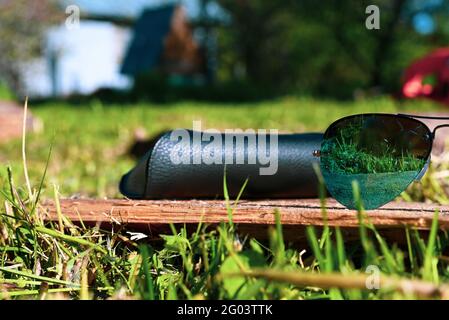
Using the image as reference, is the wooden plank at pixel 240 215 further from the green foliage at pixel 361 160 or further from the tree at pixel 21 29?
the tree at pixel 21 29

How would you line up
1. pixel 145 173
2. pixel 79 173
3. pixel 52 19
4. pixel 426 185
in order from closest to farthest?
pixel 145 173 → pixel 426 185 → pixel 79 173 → pixel 52 19

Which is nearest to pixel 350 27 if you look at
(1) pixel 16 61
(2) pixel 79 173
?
(1) pixel 16 61

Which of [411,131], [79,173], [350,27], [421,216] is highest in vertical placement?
[350,27]

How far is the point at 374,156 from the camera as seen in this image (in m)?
1.17

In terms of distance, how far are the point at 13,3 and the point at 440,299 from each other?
15768 millimetres

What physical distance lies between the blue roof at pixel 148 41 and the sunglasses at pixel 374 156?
535 inches

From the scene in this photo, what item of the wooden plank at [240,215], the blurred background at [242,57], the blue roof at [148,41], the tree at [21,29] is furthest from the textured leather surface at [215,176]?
the tree at [21,29]

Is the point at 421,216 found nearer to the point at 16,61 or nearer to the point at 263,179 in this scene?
the point at 263,179

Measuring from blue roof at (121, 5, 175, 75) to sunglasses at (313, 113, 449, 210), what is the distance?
13.6 meters

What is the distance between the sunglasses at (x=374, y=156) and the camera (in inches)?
44.8

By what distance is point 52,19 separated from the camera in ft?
54.5

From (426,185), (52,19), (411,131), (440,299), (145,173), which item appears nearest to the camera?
(440,299)

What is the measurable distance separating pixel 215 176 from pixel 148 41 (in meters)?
14.5
